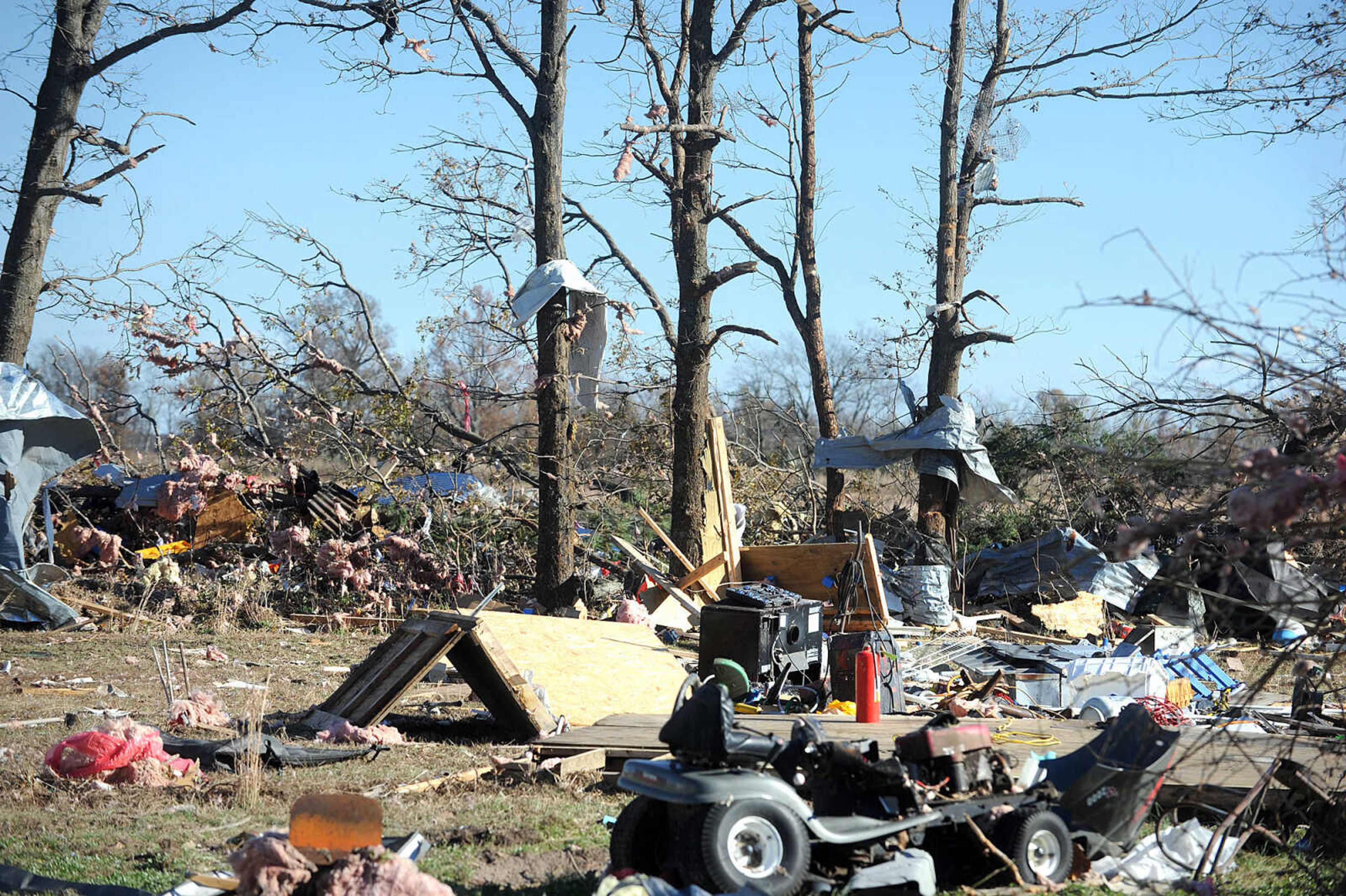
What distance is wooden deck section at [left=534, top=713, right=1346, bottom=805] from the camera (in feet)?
20.9

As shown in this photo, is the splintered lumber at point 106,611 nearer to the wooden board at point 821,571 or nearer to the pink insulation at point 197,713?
the pink insulation at point 197,713

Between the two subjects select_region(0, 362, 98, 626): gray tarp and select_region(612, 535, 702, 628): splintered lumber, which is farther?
select_region(612, 535, 702, 628): splintered lumber

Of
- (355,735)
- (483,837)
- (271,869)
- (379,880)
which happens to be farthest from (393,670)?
(379,880)

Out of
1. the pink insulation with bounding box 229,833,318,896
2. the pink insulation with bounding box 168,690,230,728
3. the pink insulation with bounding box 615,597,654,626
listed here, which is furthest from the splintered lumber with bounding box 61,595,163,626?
the pink insulation with bounding box 229,833,318,896

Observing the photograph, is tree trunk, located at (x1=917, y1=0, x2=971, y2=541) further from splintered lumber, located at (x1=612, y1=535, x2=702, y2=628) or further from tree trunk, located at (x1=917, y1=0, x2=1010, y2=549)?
splintered lumber, located at (x1=612, y1=535, x2=702, y2=628)

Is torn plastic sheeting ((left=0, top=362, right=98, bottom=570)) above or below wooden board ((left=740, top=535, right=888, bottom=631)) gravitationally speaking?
above

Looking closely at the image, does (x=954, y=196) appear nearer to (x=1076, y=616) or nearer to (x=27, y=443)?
(x=1076, y=616)

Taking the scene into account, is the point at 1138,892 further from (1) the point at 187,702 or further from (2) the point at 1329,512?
(1) the point at 187,702

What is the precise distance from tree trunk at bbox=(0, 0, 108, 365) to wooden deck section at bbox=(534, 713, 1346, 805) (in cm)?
964

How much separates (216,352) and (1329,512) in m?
14.2

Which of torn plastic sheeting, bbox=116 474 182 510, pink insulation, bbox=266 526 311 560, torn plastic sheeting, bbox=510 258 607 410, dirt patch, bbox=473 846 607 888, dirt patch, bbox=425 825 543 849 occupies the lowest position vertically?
dirt patch, bbox=473 846 607 888

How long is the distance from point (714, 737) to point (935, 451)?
12.2 m

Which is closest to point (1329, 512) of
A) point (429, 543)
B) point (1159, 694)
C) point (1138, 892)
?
point (1138, 892)

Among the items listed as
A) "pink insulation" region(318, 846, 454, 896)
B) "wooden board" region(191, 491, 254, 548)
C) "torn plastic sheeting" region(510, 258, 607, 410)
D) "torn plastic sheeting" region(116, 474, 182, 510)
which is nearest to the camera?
"pink insulation" region(318, 846, 454, 896)
